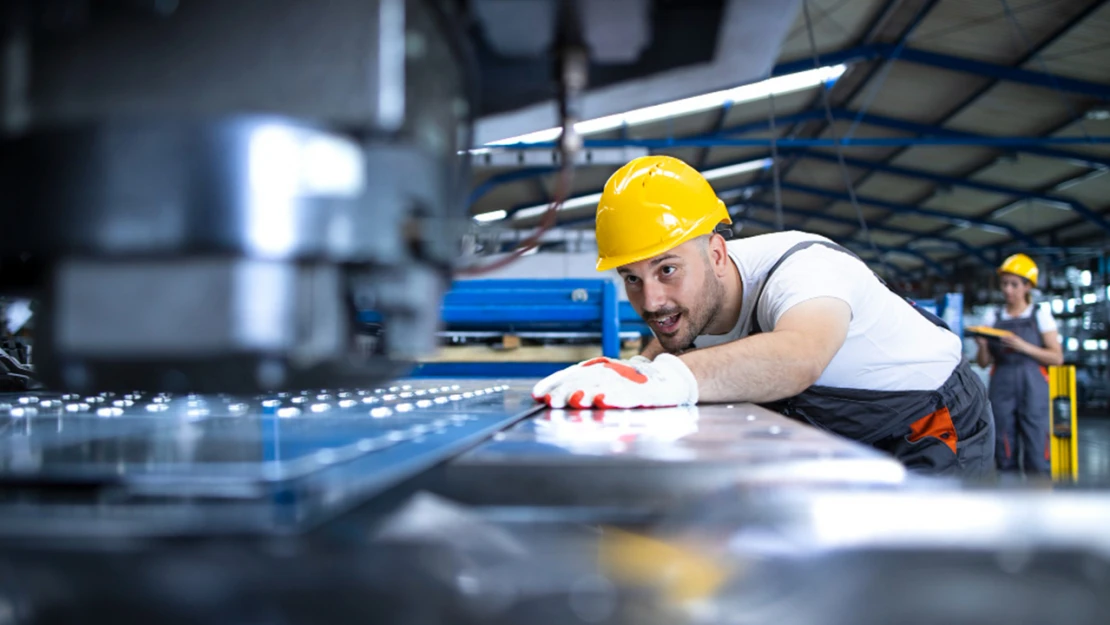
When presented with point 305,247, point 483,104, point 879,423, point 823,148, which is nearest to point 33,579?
point 305,247

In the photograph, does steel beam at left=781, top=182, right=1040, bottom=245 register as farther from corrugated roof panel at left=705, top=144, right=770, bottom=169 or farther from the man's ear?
the man's ear

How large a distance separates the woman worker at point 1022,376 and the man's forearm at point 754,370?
14.2 feet

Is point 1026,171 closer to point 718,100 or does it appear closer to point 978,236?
point 978,236

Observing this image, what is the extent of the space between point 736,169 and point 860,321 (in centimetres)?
1013

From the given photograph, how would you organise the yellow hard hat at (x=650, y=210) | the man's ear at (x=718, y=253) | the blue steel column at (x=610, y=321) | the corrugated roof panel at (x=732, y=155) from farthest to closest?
1. the corrugated roof panel at (x=732, y=155)
2. the blue steel column at (x=610, y=321)
3. the man's ear at (x=718, y=253)
4. the yellow hard hat at (x=650, y=210)

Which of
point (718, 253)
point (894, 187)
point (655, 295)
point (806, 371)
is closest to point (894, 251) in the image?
point (894, 187)

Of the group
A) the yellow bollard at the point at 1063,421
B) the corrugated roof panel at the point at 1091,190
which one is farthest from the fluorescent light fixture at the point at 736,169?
the yellow bollard at the point at 1063,421

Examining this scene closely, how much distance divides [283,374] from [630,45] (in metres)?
0.42

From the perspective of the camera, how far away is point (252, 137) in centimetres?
45

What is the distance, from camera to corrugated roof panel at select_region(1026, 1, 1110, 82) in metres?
6.30

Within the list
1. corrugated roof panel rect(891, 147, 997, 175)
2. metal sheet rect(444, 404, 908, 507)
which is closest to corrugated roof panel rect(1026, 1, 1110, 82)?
corrugated roof panel rect(891, 147, 997, 175)

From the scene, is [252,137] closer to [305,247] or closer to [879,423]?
[305,247]

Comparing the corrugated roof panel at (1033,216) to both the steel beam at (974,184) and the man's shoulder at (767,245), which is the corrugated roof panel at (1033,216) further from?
the man's shoulder at (767,245)

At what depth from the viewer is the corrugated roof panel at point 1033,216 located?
1185 cm
